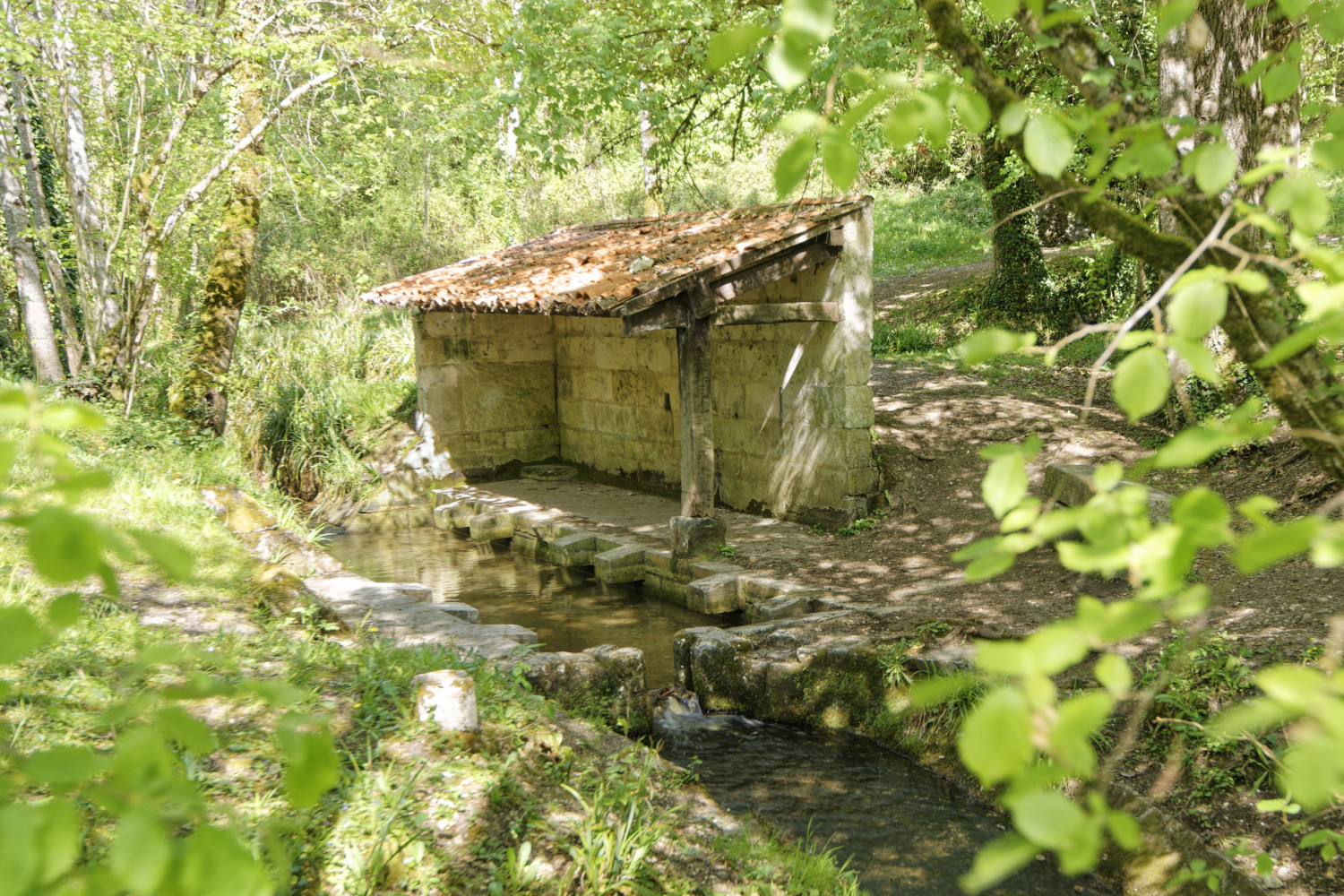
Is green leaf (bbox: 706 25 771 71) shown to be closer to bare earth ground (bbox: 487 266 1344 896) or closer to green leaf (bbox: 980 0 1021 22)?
green leaf (bbox: 980 0 1021 22)

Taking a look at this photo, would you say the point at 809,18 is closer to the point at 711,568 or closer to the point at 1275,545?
the point at 1275,545

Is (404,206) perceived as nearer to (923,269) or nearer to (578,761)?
(923,269)

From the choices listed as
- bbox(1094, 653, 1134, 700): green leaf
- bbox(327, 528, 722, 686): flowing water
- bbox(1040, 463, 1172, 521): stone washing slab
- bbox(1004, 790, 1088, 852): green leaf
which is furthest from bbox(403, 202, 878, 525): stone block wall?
bbox(1004, 790, 1088, 852): green leaf

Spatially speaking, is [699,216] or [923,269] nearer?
[699,216]

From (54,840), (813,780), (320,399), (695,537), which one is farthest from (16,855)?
(320,399)

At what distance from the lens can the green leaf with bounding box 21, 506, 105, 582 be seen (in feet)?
2.74

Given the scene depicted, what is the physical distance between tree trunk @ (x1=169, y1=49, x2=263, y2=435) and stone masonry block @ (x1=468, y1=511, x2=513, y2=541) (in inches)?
124

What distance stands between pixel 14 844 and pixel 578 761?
3.03 metres

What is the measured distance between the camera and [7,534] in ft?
16.2

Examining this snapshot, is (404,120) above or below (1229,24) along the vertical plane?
above

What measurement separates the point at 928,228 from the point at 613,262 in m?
13.1

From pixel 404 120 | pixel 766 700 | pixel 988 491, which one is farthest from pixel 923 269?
pixel 988 491

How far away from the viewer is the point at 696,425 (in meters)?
7.39

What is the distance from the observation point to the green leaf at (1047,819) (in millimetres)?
747
